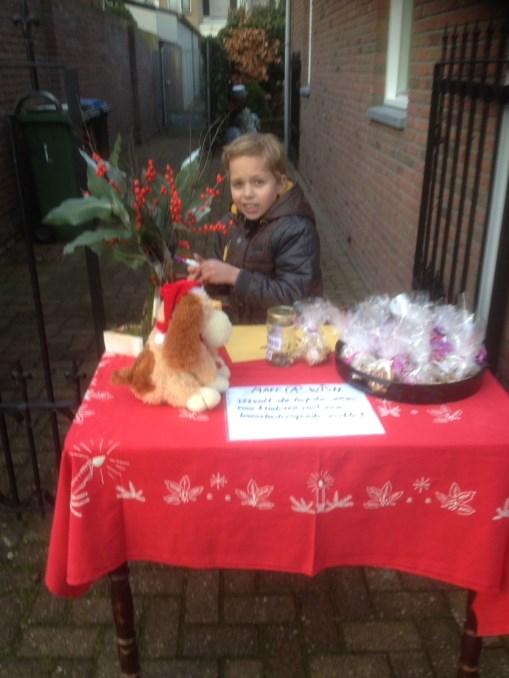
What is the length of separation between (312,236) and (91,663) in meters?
1.73

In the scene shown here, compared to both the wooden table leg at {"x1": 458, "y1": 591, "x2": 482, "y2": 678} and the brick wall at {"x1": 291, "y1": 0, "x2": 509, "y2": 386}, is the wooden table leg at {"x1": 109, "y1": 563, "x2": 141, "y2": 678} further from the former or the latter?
the brick wall at {"x1": 291, "y1": 0, "x2": 509, "y2": 386}

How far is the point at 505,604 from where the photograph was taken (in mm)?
1704

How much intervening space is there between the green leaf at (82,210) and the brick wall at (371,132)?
67.1 inches

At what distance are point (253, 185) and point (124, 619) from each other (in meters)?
1.56

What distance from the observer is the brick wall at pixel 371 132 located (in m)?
3.91

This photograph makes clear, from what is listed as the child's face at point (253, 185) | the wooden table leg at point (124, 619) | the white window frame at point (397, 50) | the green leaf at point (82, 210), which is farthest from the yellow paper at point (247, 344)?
the white window frame at point (397, 50)

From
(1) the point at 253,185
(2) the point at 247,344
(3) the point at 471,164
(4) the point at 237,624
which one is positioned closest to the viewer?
(2) the point at 247,344

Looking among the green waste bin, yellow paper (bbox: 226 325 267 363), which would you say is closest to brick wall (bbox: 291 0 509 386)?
yellow paper (bbox: 226 325 267 363)

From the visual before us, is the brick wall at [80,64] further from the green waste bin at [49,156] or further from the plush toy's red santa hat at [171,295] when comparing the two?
the plush toy's red santa hat at [171,295]

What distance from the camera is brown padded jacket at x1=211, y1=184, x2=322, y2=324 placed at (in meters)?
2.45

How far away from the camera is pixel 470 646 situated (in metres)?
1.83

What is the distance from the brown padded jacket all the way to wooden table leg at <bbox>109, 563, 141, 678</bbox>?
3.68ft

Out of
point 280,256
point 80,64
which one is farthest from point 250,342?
point 80,64

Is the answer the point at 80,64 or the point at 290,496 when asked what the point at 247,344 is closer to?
the point at 290,496
